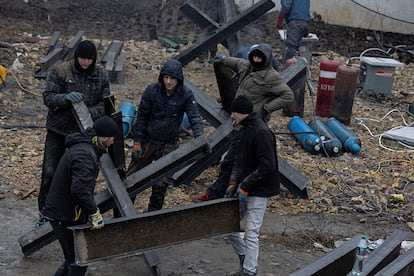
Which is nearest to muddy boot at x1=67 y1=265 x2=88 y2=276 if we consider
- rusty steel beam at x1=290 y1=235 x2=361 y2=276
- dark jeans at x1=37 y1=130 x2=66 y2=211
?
dark jeans at x1=37 y1=130 x2=66 y2=211

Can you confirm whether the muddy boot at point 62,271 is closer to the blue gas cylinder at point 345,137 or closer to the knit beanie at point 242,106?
the knit beanie at point 242,106

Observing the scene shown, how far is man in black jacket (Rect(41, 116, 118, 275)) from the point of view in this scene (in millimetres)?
5320

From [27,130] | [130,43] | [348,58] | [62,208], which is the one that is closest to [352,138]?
[27,130]

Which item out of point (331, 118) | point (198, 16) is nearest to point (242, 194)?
point (331, 118)

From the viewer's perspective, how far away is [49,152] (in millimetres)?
6816

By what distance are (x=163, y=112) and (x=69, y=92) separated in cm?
100

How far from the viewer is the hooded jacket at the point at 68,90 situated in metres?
6.66

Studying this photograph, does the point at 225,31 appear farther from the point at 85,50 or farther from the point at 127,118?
the point at 85,50

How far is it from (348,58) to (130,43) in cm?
538

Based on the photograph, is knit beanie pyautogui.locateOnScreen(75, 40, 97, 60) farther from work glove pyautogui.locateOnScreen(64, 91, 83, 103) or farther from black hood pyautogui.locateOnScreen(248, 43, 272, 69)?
black hood pyautogui.locateOnScreen(248, 43, 272, 69)

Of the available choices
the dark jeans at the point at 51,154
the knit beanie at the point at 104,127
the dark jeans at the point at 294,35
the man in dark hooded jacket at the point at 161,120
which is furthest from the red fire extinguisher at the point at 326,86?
the knit beanie at the point at 104,127

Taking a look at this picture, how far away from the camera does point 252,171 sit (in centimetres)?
614

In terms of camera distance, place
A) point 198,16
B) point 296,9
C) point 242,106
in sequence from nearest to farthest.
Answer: point 242,106, point 198,16, point 296,9

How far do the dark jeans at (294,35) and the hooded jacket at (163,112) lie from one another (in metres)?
7.05
